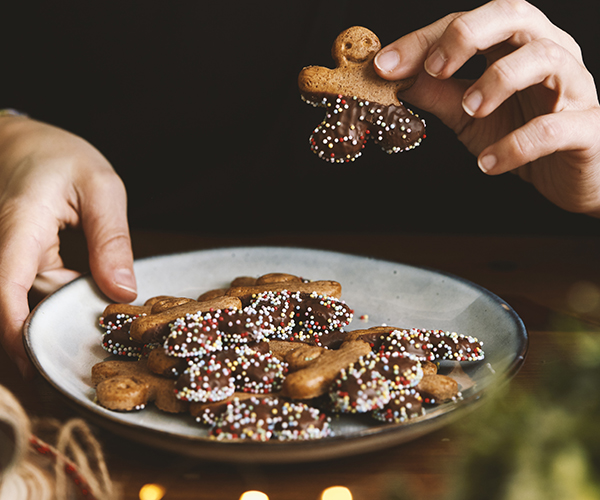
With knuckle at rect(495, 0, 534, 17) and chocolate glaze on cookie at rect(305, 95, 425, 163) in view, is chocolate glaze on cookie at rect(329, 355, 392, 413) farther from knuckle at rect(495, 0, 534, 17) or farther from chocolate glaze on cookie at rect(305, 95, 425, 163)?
knuckle at rect(495, 0, 534, 17)

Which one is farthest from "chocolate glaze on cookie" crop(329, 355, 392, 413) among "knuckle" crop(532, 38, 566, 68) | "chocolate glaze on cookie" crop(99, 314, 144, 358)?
"knuckle" crop(532, 38, 566, 68)

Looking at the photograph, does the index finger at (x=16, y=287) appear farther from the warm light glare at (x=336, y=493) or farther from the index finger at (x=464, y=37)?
Result: the index finger at (x=464, y=37)

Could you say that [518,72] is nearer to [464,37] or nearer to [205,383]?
[464,37]

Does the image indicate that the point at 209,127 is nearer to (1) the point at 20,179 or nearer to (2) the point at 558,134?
(1) the point at 20,179

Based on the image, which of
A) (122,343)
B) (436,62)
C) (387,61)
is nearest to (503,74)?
(436,62)

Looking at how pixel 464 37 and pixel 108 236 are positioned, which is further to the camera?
pixel 108 236

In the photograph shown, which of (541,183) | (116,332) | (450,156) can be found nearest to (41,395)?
(116,332)

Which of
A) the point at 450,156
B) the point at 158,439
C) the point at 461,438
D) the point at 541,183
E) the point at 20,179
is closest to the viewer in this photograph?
the point at 158,439
